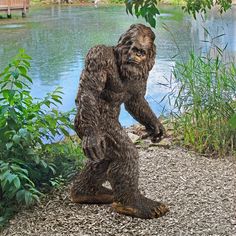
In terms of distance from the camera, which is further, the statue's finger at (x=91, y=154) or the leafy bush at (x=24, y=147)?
the leafy bush at (x=24, y=147)

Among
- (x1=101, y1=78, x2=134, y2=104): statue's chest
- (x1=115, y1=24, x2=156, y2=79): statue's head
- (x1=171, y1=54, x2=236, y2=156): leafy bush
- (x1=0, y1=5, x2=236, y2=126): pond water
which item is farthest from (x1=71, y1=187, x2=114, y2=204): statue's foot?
(x1=0, y1=5, x2=236, y2=126): pond water

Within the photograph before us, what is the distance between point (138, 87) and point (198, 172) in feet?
2.81

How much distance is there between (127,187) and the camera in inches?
86.9

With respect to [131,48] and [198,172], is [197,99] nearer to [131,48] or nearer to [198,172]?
[198,172]

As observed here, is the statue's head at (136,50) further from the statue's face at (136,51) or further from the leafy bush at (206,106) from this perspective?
the leafy bush at (206,106)

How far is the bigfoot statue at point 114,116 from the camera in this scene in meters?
2.04

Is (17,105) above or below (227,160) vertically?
above

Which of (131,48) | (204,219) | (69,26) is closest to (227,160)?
(204,219)

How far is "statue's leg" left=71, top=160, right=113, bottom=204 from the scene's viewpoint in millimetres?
2316

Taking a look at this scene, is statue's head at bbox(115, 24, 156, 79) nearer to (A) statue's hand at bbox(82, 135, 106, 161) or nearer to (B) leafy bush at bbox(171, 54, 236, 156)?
(A) statue's hand at bbox(82, 135, 106, 161)

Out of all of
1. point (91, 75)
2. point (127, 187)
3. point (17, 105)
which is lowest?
point (127, 187)

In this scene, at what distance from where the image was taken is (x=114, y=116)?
221cm

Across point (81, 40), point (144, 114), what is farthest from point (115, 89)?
point (81, 40)

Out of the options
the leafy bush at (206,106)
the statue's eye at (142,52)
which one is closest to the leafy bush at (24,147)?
the statue's eye at (142,52)
